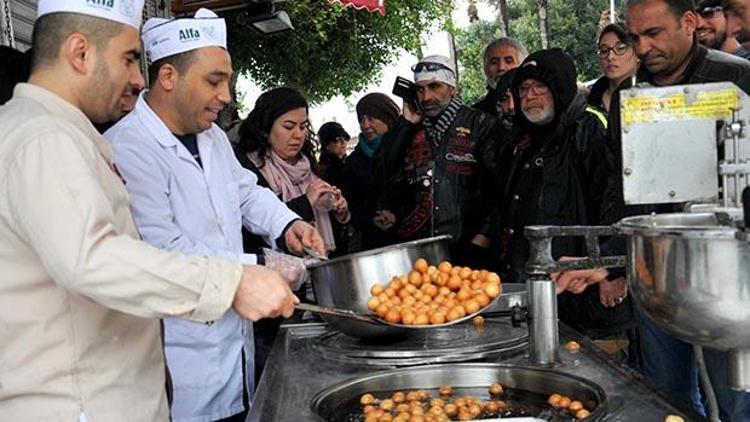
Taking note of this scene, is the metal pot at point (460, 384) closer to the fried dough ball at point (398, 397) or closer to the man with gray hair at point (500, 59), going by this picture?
the fried dough ball at point (398, 397)

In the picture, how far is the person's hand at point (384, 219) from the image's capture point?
4.77 m

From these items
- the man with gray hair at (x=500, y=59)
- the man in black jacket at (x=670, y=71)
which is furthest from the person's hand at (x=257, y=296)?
the man with gray hair at (x=500, y=59)

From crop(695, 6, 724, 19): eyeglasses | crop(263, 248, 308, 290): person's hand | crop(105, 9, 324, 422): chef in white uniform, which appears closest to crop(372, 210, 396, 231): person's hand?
crop(695, 6, 724, 19): eyeglasses

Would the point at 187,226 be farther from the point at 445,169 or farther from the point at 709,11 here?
the point at 709,11

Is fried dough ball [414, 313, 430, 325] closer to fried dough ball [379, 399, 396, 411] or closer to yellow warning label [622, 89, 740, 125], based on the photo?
fried dough ball [379, 399, 396, 411]

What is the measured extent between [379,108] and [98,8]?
4.49 metres

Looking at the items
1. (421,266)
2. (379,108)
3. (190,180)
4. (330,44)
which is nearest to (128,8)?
(190,180)

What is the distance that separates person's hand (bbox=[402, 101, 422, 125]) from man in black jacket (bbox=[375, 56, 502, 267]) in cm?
6

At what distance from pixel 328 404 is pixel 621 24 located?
4043mm

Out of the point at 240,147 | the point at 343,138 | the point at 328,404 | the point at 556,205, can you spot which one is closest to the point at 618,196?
the point at 556,205

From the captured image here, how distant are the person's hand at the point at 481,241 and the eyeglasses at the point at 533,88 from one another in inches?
33.7

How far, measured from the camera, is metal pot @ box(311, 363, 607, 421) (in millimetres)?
1873

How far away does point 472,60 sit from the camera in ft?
82.4

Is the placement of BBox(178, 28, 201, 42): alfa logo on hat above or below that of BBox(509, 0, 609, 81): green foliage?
below
